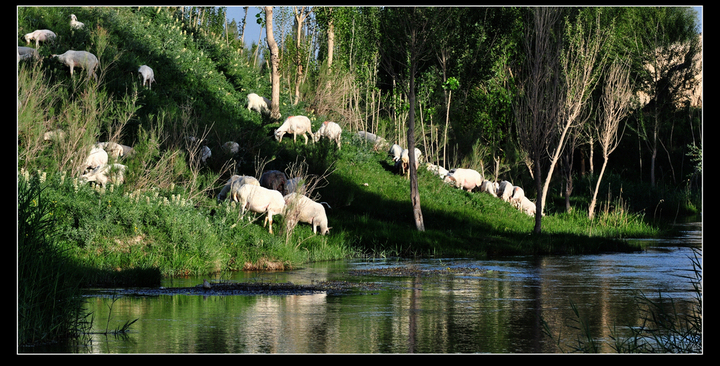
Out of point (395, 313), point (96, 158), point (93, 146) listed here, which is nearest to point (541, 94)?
point (96, 158)

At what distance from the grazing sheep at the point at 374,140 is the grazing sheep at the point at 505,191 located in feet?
17.5

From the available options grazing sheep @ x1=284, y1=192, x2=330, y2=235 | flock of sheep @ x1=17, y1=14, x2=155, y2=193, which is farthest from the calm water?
flock of sheep @ x1=17, y1=14, x2=155, y2=193

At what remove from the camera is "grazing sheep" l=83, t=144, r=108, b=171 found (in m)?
22.1

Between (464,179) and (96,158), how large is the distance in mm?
17397

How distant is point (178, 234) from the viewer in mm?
18203

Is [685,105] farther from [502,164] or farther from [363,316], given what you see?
[363,316]

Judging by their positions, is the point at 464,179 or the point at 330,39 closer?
the point at 464,179

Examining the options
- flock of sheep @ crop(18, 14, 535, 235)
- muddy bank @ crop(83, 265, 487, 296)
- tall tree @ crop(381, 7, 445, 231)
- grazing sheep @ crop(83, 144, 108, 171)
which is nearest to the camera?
muddy bank @ crop(83, 265, 487, 296)

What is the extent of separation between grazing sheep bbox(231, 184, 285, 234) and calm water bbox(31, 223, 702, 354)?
3.32 meters

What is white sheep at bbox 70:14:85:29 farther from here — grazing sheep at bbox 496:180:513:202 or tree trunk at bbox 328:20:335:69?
grazing sheep at bbox 496:180:513:202

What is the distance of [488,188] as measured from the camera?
36125 mm

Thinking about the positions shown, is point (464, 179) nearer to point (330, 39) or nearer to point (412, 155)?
point (412, 155)
